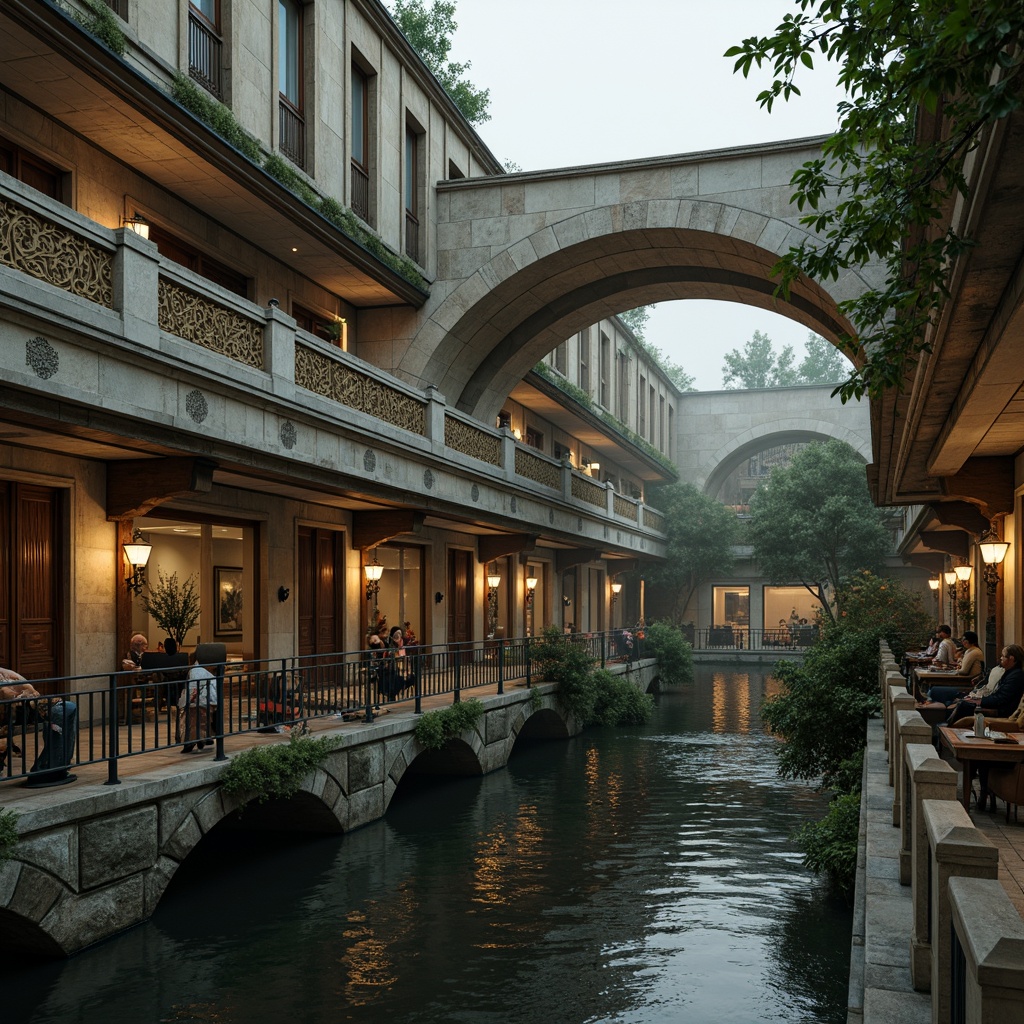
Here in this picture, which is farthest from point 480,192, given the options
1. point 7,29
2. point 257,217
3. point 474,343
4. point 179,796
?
point 179,796

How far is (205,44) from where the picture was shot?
15312 millimetres

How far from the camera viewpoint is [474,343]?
2408 cm

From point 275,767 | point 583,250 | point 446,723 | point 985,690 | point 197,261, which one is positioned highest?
point 583,250

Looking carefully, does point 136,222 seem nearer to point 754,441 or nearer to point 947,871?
point 947,871

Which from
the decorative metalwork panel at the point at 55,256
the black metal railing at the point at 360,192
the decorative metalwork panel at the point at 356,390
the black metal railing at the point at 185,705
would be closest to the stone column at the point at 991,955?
the black metal railing at the point at 185,705

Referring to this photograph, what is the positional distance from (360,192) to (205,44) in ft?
17.9

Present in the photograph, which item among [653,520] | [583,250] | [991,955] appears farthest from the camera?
[653,520]

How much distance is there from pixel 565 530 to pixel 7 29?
19.1 meters

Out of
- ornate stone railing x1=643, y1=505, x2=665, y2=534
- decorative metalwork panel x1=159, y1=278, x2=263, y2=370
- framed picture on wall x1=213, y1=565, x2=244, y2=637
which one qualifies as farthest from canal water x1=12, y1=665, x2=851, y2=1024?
ornate stone railing x1=643, y1=505, x2=665, y2=534

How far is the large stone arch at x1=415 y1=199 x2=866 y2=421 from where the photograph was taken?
21562mm

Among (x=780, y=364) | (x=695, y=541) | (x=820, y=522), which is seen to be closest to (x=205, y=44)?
(x=820, y=522)

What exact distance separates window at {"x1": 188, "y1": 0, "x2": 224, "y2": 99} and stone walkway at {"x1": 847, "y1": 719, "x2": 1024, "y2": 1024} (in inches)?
498

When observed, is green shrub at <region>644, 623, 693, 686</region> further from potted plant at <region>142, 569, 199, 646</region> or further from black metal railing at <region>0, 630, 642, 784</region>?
potted plant at <region>142, 569, 199, 646</region>

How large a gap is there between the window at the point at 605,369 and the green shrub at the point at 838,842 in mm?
30671
